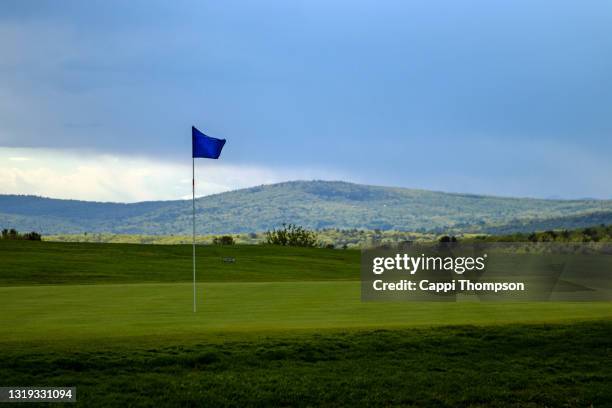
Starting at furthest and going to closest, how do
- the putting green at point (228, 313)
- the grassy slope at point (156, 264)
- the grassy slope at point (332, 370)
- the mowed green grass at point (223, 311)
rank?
1. the grassy slope at point (156, 264)
2. the mowed green grass at point (223, 311)
3. the putting green at point (228, 313)
4. the grassy slope at point (332, 370)

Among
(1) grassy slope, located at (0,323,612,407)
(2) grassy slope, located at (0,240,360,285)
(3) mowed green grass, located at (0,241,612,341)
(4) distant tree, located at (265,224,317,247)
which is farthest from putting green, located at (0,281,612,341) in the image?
(4) distant tree, located at (265,224,317,247)

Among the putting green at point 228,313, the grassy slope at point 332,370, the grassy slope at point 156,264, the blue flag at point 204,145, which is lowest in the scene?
the grassy slope at point 332,370

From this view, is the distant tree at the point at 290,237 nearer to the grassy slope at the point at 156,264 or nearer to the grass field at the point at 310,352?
the grassy slope at the point at 156,264

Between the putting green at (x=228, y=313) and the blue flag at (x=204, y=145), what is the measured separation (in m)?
3.86

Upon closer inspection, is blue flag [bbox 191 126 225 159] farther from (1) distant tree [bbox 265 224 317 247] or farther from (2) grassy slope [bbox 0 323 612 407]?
(1) distant tree [bbox 265 224 317 247]

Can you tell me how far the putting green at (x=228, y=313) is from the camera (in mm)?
15797

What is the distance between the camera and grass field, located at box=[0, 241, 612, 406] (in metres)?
12.7

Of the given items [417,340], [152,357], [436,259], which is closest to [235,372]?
[152,357]

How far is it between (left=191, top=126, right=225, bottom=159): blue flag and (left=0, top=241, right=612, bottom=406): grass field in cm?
387

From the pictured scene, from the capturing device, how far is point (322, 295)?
2394cm

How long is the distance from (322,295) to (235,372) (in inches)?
417

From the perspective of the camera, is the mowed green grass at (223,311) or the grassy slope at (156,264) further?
the grassy slope at (156,264)

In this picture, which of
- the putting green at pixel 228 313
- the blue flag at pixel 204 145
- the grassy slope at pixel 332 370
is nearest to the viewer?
the grassy slope at pixel 332 370

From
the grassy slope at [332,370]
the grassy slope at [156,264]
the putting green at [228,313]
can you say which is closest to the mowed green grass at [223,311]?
the putting green at [228,313]
